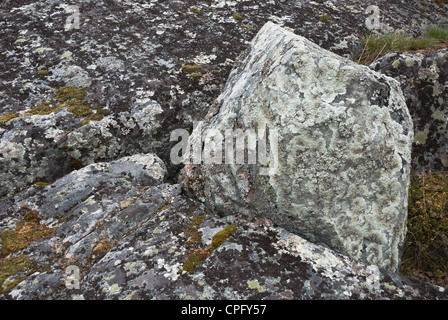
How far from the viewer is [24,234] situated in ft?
13.8

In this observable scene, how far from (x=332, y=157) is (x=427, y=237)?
2004 mm

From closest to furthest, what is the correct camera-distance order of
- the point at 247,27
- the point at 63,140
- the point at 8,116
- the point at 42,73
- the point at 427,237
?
the point at 427,237, the point at 63,140, the point at 8,116, the point at 42,73, the point at 247,27

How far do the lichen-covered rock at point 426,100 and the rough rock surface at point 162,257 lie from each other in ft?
9.45

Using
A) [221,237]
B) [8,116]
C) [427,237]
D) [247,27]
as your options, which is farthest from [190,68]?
[427,237]

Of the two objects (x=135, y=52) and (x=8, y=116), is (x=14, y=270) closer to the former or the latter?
(x=8, y=116)

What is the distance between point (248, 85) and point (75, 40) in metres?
4.06

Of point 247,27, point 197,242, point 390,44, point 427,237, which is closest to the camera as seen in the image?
point 197,242

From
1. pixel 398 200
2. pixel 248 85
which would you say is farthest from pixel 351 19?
pixel 398 200

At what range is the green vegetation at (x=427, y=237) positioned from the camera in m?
4.65

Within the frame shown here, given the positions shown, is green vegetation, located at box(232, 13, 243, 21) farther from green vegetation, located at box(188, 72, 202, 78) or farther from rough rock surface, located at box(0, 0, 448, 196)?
green vegetation, located at box(188, 72, 202, 78)

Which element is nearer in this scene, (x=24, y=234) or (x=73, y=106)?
(x=24, y=234)

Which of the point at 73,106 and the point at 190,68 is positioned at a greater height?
the point at 190,68

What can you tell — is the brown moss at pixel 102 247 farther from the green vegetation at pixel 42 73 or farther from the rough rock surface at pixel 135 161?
the green vegetation at pixel 42 73
